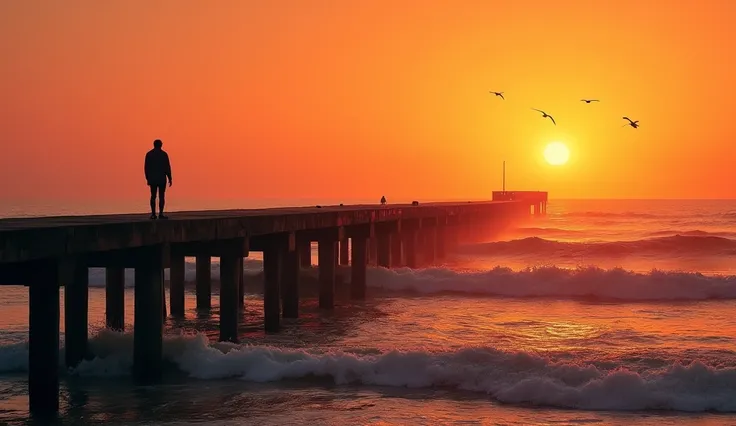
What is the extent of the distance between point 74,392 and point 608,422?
30.6ft

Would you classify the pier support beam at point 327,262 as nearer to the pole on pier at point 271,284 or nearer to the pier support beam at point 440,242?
the pole on pier at point 271,284

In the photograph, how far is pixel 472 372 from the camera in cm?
1828

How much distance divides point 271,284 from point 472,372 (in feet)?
28.2

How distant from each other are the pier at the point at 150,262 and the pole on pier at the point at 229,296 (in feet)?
0.08

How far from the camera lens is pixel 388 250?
4338cm

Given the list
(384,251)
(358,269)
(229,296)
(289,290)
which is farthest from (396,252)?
(229,296)

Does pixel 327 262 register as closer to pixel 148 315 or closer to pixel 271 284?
pixel 271 284

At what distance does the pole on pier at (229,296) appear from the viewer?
2233 centimetres

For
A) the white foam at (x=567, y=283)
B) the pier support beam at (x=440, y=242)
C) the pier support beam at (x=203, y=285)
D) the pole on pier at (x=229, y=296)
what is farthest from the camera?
the pier support beam at (x=440, y=242)

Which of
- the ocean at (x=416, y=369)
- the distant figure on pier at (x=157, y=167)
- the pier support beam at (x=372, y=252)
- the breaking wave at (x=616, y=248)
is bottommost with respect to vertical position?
the ocean at (x=416, y=369)

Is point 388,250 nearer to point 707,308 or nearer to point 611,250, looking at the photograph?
point 707,308

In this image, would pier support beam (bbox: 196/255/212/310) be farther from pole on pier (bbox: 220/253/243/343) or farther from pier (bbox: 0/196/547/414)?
pole on pier (bbox: 220/253/243/343)

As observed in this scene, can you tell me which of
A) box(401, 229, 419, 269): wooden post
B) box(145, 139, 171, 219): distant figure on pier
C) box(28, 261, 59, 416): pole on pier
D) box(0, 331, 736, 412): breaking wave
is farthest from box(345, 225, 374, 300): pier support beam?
box(28, 261, 59, 416): pole on pier

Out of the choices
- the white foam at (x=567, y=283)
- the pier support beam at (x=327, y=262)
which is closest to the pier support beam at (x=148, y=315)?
the pier support beam at (x=327, y=262)
